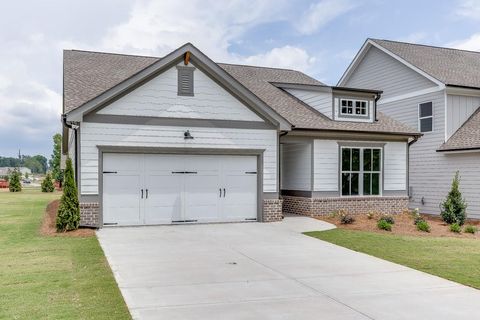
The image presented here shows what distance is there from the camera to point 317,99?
1947 cm

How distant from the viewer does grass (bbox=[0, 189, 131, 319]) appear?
5953 mm

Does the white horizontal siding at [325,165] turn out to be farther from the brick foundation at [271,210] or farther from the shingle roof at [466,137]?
the shingle roof at [466,137]

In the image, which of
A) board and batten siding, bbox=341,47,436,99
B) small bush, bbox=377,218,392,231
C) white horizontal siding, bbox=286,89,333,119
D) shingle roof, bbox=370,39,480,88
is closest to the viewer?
small bush, bbox=377,218,392,231

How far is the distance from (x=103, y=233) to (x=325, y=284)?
764 cm

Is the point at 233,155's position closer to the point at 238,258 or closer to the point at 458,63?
the point at 238,258

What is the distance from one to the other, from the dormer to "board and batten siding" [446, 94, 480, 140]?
Result: 3672mm

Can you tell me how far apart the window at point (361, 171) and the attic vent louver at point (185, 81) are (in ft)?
22.3

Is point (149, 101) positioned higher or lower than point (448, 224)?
higher

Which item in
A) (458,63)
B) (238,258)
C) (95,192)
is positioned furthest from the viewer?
(458,63)

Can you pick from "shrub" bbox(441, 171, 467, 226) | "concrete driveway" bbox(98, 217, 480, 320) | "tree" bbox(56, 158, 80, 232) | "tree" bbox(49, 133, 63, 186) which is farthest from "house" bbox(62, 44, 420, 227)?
"tree" bbox(49, 133, 63, 186)

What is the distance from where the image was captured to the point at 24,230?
46.3 feet

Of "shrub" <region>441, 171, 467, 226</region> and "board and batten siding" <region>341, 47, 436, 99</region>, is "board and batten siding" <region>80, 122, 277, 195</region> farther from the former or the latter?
"board and batten siding" <region>341, 47, 436, 99</region>

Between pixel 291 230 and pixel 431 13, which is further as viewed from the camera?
pixel 431 13

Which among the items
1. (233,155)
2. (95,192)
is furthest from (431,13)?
(95,192)
